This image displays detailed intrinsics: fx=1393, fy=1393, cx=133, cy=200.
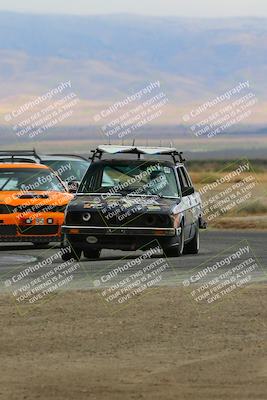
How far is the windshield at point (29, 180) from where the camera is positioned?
25189 mm

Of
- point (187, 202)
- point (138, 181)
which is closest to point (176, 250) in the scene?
point (187, 202)

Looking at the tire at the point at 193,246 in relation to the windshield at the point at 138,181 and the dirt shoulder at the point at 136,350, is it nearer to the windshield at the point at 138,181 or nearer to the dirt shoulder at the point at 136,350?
the windshield at the point at 138,181

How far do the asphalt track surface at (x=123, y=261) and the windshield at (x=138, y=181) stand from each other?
1079mm

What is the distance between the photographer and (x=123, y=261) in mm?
21297

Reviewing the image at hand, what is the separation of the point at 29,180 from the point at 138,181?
3925 mm

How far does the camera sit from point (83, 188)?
22.5m

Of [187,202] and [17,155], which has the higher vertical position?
[187,202]

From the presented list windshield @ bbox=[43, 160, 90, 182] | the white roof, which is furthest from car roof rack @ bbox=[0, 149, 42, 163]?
the white roof

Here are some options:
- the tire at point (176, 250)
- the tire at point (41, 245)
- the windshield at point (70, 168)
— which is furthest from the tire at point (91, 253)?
the windshield at point (70, 168)

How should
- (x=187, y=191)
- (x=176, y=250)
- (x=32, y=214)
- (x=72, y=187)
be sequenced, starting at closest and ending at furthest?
1. (x=176, y=250)
2. (x=187, y=191)
3. (x=32, y=214)
4. (x=72, y=187)

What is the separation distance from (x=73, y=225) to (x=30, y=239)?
269 cm

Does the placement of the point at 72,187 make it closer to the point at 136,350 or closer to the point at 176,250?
the point at 176,250

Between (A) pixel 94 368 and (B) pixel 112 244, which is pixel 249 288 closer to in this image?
(B) pixel 112 244

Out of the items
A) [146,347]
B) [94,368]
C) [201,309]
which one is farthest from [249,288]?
[94,368]
